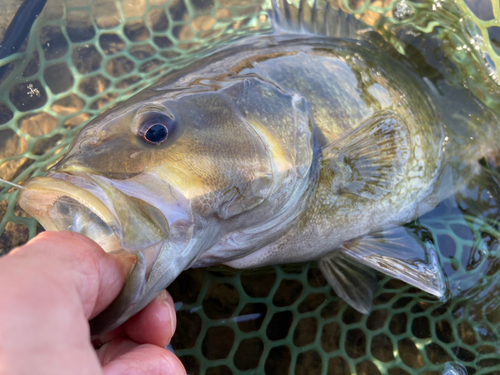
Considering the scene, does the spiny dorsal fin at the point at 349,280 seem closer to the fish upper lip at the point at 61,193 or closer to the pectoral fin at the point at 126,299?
the pectoral fin at the point at 126,299

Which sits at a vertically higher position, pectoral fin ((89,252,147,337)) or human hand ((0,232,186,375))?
human hand ((0,232,186,375))

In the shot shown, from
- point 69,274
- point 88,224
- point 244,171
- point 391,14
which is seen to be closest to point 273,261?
point 244,171

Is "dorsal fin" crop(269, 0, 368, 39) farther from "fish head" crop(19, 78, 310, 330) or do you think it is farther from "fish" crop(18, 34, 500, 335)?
"fish head" crop(19, 78, 310, 330)

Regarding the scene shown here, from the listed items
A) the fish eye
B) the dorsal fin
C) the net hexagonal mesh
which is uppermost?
the dorsal fin

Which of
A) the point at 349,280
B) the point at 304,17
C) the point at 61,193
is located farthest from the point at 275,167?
the point at 304,17

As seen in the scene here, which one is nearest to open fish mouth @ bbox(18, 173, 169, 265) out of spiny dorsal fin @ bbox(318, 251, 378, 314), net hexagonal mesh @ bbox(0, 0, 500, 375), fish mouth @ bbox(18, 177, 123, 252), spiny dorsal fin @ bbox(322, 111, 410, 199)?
fish mouth @ bbox(18, 177, 123, 252)

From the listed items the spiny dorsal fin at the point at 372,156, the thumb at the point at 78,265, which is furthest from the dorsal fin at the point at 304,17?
the thumb at the point at 78,265
